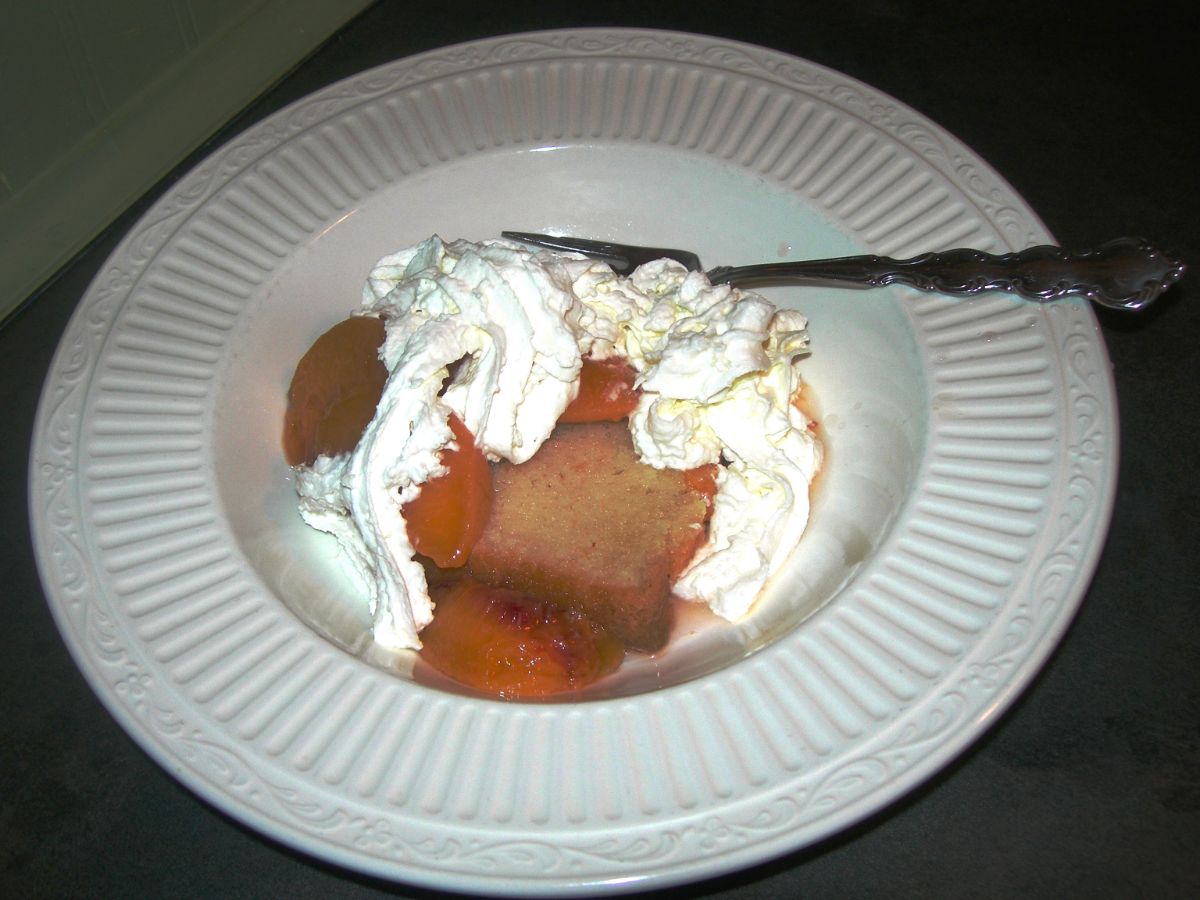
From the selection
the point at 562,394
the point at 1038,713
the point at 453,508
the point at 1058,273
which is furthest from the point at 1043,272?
the point at 453,508

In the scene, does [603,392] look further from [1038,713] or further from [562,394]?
[1038,713]

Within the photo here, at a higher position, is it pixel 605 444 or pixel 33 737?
pixel 605 444

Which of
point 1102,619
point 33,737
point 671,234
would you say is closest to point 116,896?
point 33,737

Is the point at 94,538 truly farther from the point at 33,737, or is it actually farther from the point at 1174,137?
the point at 1174,137

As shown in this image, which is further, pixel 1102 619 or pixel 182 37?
pixel 182 37

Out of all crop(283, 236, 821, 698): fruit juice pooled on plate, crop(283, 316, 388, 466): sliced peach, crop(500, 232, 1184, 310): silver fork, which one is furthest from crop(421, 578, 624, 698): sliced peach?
crop(500, 232, 1184, 310): silver fork

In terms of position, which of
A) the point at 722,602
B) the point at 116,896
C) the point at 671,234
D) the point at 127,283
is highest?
the point at 671,234
